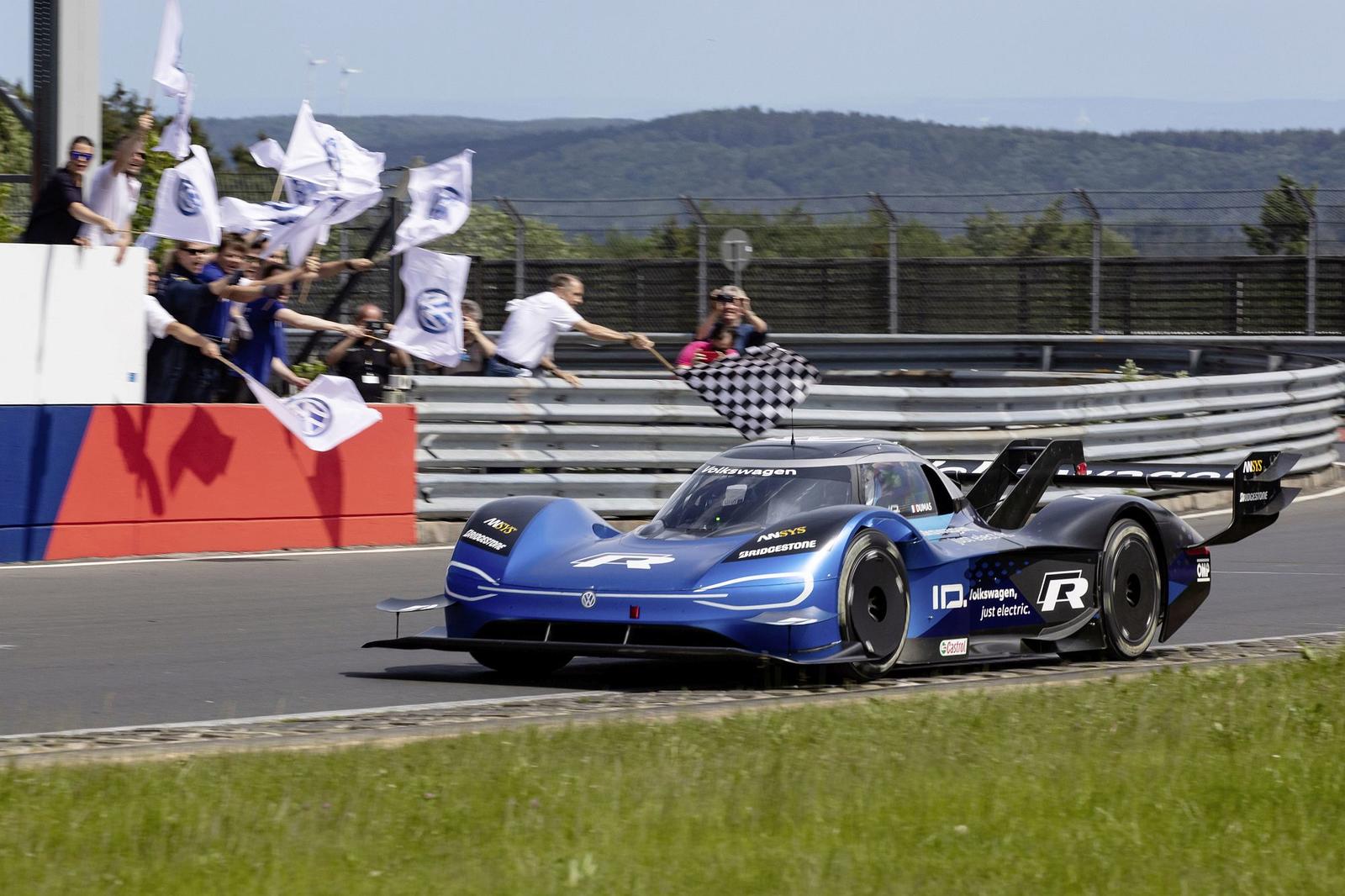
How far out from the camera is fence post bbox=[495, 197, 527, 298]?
94.2 ft

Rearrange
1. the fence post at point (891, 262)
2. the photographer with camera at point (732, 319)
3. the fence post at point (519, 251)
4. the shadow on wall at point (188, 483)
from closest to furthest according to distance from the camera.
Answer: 1. the shadow on wall at point (188, 483)
2. the photographer with camera at point (732, 319)
3. the fence post at point (519, 251)
4. the fence post at point (891, 262)

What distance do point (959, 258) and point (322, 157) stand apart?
1787 centimetres

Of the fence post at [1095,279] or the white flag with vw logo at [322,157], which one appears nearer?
the white flag with vw logo at [322,157]

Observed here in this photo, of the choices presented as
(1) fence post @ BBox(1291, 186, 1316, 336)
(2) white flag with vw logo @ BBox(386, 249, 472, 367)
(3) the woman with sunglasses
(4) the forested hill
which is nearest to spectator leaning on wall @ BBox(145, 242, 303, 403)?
(3) the woman with sunglasses

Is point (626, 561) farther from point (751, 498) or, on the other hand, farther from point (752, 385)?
point (752, 385)

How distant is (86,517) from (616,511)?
4182mm

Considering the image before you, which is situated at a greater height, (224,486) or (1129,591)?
(224,486)

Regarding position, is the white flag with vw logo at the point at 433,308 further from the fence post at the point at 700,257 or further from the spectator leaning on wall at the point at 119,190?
the fence post at the point at 700,257

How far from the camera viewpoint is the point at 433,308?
14672 millimetres

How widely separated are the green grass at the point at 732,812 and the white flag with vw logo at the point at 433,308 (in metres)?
8.02

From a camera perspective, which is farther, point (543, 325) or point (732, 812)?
point (543, 325)

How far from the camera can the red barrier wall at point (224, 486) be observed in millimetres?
12711

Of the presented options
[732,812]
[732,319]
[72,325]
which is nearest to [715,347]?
[732,319]

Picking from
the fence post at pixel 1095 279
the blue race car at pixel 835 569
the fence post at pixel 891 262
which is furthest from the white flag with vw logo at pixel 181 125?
the fence post at pixel 1095 279
